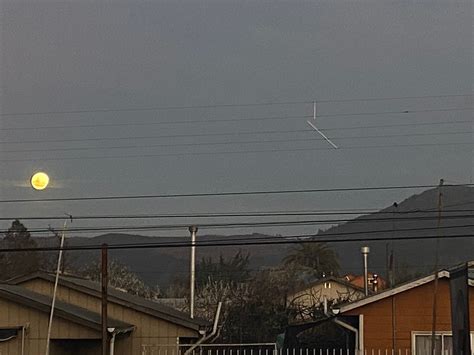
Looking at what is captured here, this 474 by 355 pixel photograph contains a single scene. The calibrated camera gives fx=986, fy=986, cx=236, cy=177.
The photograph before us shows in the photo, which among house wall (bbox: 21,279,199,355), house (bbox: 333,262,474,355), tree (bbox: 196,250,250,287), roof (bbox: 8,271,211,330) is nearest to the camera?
roof (bbox: 8,271,211,330)

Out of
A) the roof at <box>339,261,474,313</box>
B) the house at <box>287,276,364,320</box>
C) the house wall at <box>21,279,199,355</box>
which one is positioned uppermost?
the house at <box>287,276,364,320</box>

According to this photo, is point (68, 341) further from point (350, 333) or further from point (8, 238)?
point (8, 238)

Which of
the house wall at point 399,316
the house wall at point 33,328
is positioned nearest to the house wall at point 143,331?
the house wall at point 33,328

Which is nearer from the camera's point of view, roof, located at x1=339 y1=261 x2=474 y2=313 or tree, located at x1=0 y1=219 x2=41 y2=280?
roof, located at x1=339 y1=261 x2=474 y2=313

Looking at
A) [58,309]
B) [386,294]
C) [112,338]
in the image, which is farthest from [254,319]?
[58,309]

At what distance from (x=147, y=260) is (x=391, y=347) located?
3205 inches

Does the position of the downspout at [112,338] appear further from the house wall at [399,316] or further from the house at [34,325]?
the house wall at [399,316]

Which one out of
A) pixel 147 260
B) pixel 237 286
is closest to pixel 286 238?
pixel 237 286

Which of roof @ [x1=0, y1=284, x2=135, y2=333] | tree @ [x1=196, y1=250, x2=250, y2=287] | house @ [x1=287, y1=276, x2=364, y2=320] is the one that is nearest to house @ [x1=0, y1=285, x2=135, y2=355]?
roof @ [x1=0, y1=284, x2=135, y2=333]

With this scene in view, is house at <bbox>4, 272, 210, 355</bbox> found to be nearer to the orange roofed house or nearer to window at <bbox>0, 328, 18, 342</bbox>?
window at <bbox>0, 328, 18, 342</bbox>

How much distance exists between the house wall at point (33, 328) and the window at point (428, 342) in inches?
296

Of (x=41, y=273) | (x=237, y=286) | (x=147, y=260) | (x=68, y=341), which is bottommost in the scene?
(x=68, y=341)

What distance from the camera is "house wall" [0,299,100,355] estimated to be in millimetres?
21250

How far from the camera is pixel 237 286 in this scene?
158 ft
